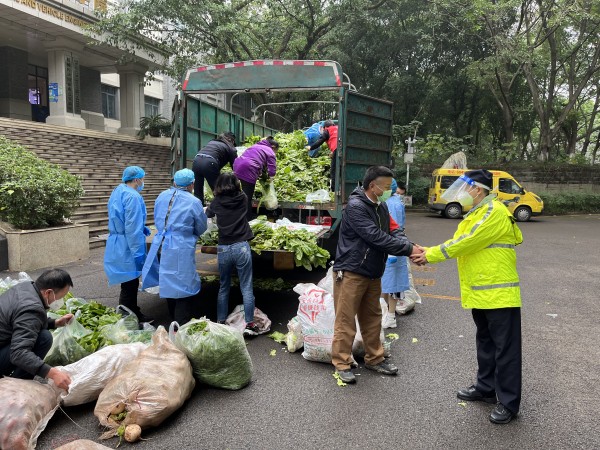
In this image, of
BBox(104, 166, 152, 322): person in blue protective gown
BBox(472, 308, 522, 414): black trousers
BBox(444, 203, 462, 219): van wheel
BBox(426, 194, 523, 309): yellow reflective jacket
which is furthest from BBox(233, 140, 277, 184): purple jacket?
BBox(444, 203, 462, 219): van wheel

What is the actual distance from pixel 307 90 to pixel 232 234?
260 cm

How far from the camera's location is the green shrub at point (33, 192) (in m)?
6.89

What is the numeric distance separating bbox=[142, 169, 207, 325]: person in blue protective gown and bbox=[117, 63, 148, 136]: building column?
58.6 ft

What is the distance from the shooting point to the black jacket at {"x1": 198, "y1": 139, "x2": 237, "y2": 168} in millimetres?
5617

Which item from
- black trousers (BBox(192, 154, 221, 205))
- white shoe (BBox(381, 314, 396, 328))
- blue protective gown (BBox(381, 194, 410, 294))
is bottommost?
white shoe (BBox(381, 314, 396, 328))

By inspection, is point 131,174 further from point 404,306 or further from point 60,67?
point 60,67

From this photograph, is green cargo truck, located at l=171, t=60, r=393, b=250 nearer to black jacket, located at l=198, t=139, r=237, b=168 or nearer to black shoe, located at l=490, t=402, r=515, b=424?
black jacket, located at l=198, t=139, r=237, b=168

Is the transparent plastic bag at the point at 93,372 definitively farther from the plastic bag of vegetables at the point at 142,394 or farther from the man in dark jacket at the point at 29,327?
the man in dark jacket at the point at 29,327

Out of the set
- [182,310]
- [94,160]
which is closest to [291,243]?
[182,310]

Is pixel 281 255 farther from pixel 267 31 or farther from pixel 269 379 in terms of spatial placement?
pixel 267 31

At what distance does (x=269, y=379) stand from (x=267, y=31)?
15832 millimetres

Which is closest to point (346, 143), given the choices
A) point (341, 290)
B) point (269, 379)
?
point (341, 290)

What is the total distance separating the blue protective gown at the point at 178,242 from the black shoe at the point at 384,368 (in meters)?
1.72

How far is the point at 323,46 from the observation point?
19.1 meters
